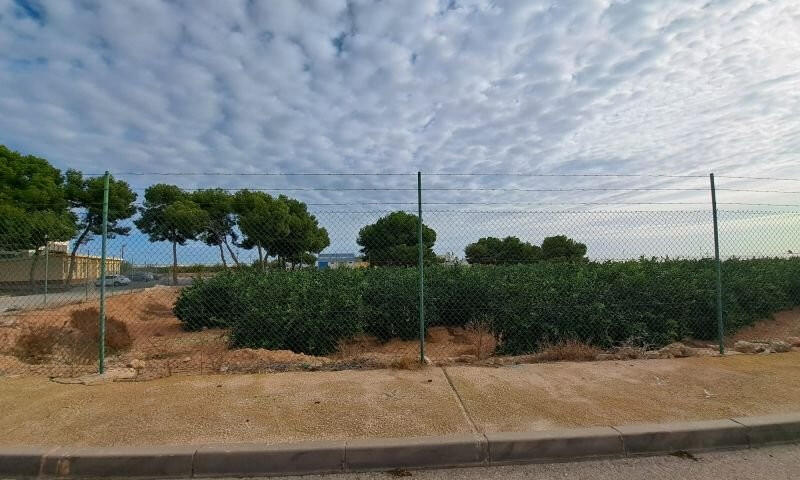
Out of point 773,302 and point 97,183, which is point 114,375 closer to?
point 773,302

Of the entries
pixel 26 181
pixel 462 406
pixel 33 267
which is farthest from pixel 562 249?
pixel 26 181

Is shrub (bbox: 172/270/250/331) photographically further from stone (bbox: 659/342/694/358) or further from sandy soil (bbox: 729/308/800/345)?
sandy soil (bbox: 729/308/800/345)

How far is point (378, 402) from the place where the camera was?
14.4ft

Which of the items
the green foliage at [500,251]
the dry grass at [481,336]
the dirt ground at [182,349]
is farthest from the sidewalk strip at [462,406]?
the dry grass at [481,336]

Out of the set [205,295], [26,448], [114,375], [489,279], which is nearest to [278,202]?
[205,295]

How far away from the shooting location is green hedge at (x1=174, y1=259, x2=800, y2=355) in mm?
8023

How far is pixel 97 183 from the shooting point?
88.2 feet

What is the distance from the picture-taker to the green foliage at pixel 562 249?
7.20 m

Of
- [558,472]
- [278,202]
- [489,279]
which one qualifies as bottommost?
[558,472]

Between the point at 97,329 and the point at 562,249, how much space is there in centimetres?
1162

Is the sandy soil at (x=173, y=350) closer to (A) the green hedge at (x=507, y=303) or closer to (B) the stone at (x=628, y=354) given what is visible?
(A) the green hedge at (x=507, y=303)

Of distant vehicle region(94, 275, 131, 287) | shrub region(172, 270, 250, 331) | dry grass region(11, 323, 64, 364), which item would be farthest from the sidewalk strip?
distant vehicle region(94, 275, 131, 287)

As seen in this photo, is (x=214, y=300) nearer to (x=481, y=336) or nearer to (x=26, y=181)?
(x=481, y=336)

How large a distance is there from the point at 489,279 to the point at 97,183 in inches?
1049
